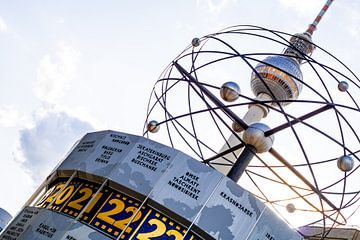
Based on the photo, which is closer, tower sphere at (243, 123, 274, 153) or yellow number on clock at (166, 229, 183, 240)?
yellow number on clock at (166, 229, 183, 240)

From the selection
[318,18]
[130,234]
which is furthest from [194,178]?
[318,18]

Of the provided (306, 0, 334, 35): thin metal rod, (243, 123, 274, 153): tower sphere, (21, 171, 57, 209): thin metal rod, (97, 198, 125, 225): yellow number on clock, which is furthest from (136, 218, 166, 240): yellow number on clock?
(306, 0, 334, 35): thin metal rod

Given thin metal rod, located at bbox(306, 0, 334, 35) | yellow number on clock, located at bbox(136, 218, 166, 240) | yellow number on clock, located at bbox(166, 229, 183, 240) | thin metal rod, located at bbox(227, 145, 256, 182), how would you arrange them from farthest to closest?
thin metal rod, located at bbox(306, 0, 334, 35) → thin metal rod, located at bbox(227, 145, 256, 182) → yellow number on clock, located at bbox(166, 229, 183, 240) → yellow number on clock, located at bbox(136, 218, 166, 240)

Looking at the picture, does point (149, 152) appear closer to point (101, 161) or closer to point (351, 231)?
point (101, 161)

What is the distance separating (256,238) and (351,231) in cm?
1401

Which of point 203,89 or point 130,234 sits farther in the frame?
point 203,89

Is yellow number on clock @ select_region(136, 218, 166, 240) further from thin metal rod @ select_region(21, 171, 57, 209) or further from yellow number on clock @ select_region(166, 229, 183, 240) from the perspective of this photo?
thin metal rod @ select_region(21, 171, 57, 209)

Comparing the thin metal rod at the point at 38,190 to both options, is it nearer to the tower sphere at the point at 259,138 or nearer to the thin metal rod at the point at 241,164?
the thin metal rod at the point at 241,164

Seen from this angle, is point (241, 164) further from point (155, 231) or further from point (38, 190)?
point (38, 190)

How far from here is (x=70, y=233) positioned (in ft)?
33.3

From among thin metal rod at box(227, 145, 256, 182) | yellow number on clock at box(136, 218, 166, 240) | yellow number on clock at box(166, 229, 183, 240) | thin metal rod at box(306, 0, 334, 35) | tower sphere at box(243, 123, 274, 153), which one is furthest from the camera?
thin metal rod at box(306, 0, 334, 35)

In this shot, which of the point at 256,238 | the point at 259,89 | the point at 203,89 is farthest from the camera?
the point at 259,89

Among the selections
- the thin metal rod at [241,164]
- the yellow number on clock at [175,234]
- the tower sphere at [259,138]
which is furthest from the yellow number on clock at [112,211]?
the tower sphere at [259,138]

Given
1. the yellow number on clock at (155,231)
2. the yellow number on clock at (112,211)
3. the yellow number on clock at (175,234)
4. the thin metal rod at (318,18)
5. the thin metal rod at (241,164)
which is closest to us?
the yellow number on clock at (155,231)
